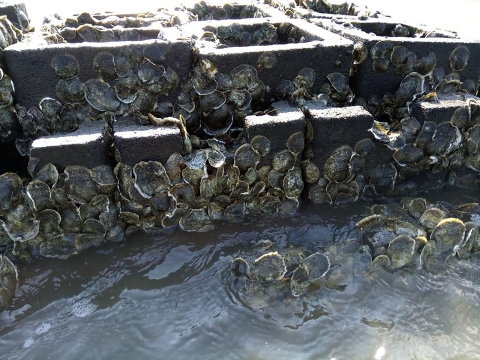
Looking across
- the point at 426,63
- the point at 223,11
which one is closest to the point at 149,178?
the point at 426,63

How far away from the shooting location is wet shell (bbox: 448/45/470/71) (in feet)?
13.9

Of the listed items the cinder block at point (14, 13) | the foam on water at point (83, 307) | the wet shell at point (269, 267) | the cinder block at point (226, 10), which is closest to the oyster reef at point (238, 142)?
the wet shell at point (269, 267)

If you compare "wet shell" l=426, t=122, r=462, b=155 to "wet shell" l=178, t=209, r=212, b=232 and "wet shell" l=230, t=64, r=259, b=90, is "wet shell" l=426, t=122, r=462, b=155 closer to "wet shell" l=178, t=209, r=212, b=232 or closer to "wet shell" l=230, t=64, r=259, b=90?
"wet shell" l=230, t=64, r=259, b=90

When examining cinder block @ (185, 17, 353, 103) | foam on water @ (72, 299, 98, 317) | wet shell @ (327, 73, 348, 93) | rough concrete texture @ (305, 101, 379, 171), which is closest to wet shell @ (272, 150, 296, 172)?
rough concrete texture @ (305, 101, 379, 171)

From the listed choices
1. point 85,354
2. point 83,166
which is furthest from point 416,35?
point 85,354

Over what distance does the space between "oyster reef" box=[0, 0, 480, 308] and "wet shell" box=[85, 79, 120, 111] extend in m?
0.01

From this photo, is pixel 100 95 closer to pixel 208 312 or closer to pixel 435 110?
pixel 208 312

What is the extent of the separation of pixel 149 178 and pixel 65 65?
124cm

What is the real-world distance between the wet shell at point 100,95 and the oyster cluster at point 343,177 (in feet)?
6.59

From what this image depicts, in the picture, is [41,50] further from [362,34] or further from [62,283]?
[362,34]

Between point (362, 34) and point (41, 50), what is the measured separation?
3162mm

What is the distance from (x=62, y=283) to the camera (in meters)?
3.19

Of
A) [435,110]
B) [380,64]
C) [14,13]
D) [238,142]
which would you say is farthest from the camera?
[14,13]

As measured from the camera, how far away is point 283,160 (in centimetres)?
364
